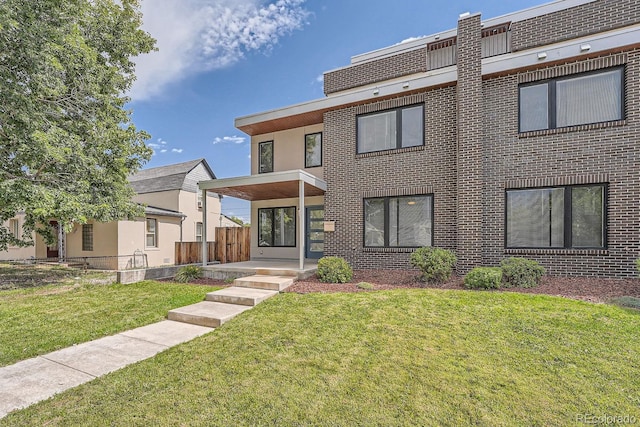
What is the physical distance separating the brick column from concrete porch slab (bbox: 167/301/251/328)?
577 centimetres

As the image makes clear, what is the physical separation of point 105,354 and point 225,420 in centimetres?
255

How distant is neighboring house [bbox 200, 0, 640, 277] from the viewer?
274 inches

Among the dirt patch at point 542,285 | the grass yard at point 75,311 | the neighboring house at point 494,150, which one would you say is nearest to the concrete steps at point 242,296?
the grass yard at point 75,311

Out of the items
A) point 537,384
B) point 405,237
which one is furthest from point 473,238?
point 537,384

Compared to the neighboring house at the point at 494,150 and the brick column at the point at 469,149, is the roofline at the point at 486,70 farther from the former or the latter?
the brick column at the point at 469,149

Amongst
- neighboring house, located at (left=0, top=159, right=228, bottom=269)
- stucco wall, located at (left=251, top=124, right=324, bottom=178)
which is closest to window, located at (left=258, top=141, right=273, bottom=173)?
stucco wall, located at (left=251, top=124, right=324, bottom=178)

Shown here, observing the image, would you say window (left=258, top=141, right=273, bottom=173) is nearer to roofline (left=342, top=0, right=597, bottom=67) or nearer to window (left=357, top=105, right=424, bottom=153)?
roofline (left=342, top=0, right=597, bottom=67)

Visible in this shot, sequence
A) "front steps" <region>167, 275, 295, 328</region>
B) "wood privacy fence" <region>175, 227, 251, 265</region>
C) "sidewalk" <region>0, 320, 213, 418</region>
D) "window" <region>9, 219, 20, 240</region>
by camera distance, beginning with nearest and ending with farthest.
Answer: "sidewalk" <region>0, 320, 213, 418</region> → "front steps" <region>167, 275, 295, 328</region> → "wood privacy fence" <region>175, 227, 251, 265</region> → "window" <region>9, 219, 20, 240</region>

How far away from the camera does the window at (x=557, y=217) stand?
23.3ft

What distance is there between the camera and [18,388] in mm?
3170

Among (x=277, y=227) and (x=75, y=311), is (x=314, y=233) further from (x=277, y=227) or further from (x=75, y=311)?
(x=75, y=311)

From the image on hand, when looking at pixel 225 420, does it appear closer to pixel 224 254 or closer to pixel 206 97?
pixel 224 254

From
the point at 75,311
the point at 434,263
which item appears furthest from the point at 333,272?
the point at 75,311

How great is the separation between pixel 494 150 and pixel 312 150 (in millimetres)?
6023
